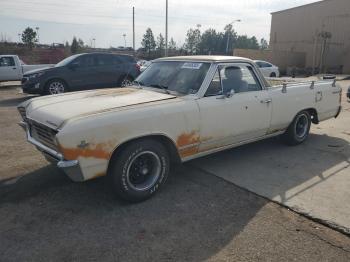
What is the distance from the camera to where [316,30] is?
41000 millimetres

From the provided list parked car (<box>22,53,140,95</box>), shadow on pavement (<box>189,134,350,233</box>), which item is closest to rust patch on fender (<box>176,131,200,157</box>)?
shadow on pavement (<box>189,134,350,233</box>)

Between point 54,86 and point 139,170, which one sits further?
point 54,86

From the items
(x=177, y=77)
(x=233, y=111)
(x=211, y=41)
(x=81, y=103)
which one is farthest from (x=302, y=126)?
(x=211, y=41)

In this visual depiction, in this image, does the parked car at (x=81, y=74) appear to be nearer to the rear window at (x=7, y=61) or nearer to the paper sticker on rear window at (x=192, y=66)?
the rear window at (x=7, y=61)

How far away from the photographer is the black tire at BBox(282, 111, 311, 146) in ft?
21.5

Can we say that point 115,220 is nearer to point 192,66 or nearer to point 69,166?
point 69,166

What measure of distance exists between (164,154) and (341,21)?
39.1 m

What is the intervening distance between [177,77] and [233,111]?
92 cm

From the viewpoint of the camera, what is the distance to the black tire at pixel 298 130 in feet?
21.5

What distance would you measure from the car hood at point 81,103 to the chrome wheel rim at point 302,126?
9.94 feet

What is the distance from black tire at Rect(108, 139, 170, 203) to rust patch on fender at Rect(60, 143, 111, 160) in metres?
0.21

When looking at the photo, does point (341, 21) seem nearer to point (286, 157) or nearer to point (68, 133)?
point (286, 157)

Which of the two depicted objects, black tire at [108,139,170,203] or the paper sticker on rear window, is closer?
black tire at [108,139,170,203]

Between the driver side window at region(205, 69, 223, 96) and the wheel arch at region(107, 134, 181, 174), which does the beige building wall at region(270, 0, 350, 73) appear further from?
the wheel arch at region(107, 134, 181, 174)
